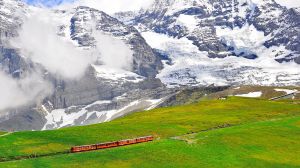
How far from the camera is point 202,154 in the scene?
90.1 m

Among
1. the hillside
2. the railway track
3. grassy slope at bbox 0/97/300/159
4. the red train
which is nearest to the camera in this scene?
the hillside

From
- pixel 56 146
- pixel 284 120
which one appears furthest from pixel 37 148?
pixel 284 120

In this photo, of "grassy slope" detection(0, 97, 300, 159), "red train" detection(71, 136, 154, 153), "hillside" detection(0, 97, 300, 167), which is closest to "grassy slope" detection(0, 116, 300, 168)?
"hillside" detection(0, 97, 300, 167)

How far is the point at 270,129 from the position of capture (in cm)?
11625

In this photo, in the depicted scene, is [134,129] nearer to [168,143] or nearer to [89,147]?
[168,143]

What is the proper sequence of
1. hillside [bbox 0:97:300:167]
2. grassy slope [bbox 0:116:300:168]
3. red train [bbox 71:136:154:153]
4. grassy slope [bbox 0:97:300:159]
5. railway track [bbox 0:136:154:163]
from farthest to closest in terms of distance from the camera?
grassy slope [bbox 0:97:300:159] → red train [bbox 71:136:154:153] → railway track [bbox 0:136:154:163] → hillside [bbox 0:97:300:167] → grassy slope [bbox 0:116:300:168]

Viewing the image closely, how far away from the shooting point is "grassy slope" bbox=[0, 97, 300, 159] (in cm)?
9881

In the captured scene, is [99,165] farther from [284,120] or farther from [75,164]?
[284,120]

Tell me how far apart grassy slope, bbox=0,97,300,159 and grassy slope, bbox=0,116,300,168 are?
975cm

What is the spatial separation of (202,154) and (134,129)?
32.2 m

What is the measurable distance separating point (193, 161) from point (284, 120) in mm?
51276

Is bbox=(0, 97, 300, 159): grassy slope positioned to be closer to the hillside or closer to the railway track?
the hillside

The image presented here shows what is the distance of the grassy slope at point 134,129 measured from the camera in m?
98.8

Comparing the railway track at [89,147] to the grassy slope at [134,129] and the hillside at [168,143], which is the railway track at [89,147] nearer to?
the hillside at [168,143]
